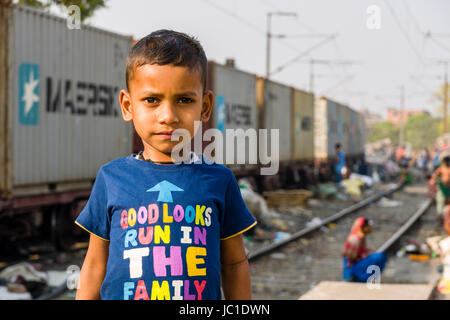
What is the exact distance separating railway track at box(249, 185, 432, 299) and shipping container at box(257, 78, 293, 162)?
15.6 feet

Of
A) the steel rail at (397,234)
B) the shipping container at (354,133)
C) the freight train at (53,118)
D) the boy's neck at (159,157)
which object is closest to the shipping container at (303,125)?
the steel rail at (397,234)

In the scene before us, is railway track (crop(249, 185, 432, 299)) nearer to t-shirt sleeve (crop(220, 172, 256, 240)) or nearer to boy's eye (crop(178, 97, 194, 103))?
t-shirt sleeve (crop(220, 172, 256, 240))

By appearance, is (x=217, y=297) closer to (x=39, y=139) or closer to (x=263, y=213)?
(x=39, y=139)

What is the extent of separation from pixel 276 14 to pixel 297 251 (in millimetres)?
14473

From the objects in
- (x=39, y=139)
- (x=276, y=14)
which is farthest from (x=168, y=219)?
(x=276, y=14)

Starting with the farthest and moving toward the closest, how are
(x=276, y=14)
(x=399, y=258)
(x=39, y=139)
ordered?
(x=276, y=14)
(x=399, y=258)
(x=39, y=139)

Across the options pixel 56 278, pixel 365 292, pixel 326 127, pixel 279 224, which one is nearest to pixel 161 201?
pixel 365 292

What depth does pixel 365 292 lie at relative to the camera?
17.4ft

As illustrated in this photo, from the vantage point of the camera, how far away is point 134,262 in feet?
5.44

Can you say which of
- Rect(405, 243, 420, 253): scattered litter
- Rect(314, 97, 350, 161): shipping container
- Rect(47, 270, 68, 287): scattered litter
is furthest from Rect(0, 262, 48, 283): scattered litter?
Rect(314, 97, 350, 161): shipping container

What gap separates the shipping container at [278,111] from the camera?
62.1 feet

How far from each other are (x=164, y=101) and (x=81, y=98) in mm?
8360

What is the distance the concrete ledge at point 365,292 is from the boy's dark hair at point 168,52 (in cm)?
361

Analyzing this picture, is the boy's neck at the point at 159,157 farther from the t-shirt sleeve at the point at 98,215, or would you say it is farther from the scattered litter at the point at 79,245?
the scattered litter at the point at 79,245
